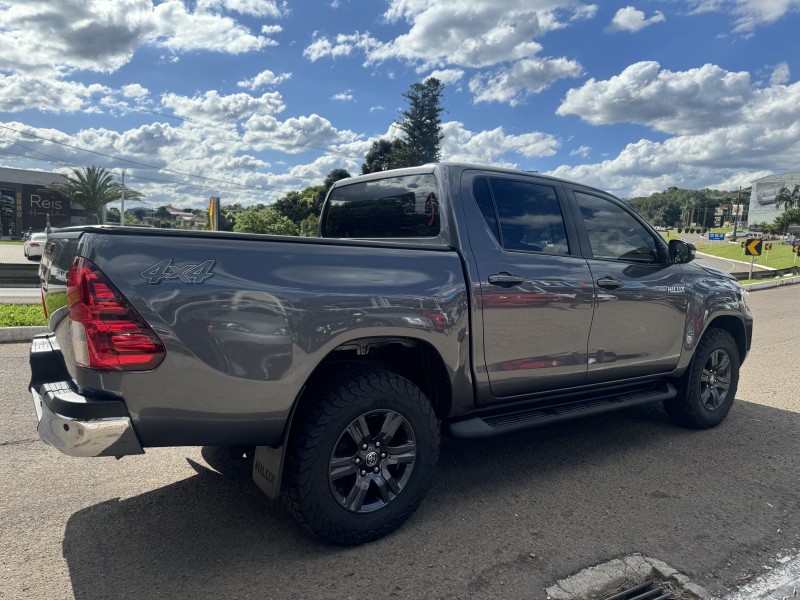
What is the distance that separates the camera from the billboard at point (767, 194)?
135375 mm

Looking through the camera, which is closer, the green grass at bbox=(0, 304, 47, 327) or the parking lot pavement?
the green grass at bbox=(0, 304, 47, 327)

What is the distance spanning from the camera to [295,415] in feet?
9.30

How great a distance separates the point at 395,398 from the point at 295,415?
497 millimetres

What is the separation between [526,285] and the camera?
346 cm

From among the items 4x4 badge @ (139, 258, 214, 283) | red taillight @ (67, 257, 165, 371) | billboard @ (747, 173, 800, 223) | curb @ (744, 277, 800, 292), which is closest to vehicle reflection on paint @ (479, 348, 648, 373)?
4x4 badge @ (139, 258, 214, 283)

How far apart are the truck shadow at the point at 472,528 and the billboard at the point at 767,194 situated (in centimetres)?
15560

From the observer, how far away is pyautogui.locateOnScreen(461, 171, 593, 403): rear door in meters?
3.35

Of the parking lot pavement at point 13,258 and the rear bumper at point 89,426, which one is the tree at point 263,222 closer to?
the parking lot pavement at point 13,258

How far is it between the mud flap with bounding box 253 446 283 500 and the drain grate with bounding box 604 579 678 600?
1539mm

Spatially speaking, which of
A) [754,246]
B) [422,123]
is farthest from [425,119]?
[754,246]

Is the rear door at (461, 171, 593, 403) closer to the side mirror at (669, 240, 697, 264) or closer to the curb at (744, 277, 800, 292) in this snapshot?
the side mirror at (669, 240, 697, 264)

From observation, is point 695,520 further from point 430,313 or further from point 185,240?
point 185,240

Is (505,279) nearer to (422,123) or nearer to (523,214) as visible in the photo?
(523,214)

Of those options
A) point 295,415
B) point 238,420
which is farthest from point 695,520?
point 238,420
